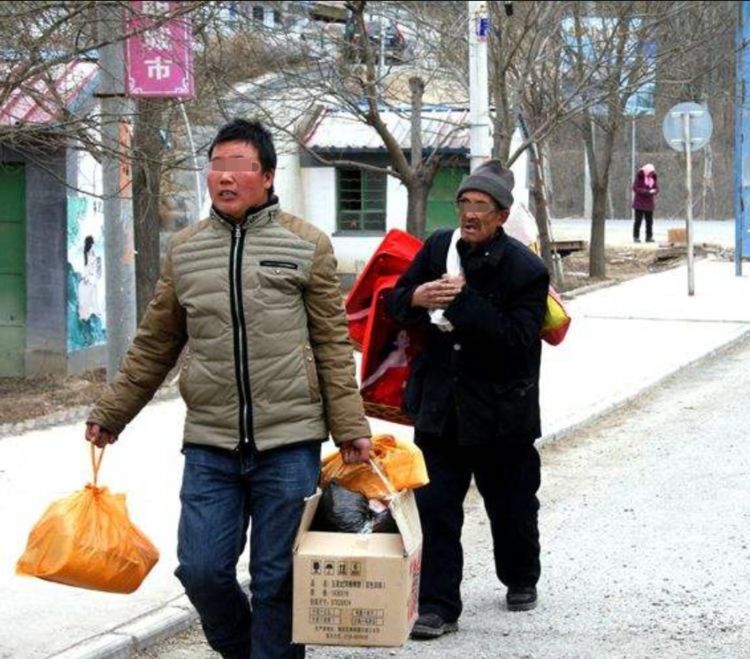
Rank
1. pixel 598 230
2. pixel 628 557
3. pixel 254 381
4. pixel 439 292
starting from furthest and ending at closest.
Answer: pixel 598 230, pixel 628 557, pixel 439 292, pixel 254 381

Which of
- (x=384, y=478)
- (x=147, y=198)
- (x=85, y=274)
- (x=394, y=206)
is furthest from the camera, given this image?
(x=394, y=206)

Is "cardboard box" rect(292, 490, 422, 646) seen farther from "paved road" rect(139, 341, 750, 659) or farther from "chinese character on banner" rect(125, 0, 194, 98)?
Result: "chinese character on banner" rect(125, 0, 194, 98)

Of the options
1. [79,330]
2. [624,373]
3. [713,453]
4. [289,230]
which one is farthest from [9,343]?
[289,230]

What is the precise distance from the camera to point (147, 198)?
14.3m

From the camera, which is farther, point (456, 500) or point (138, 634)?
point (456, 500)

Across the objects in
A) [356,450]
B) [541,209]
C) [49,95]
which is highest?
[49,95]

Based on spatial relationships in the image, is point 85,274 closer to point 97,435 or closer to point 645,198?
point 97,435

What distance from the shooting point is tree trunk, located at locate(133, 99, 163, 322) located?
1228 cm

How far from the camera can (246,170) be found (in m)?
4.61

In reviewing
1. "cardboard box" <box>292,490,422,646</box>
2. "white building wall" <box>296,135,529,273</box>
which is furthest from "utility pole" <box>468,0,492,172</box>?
"white building wall" <box>296,135,529,273</box>

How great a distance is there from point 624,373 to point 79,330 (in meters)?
5.15

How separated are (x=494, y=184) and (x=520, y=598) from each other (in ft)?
5.71

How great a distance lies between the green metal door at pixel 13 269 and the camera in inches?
569

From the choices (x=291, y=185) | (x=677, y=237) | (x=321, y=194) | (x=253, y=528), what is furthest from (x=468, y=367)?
(x=677, y=237)
